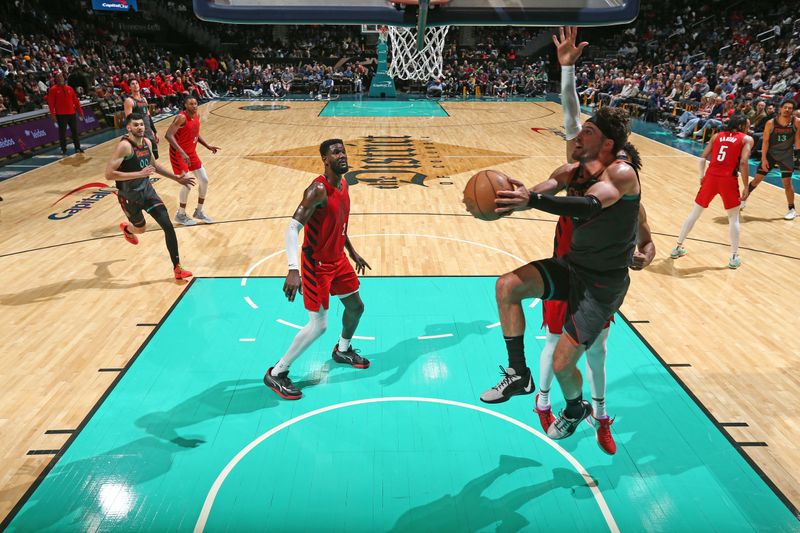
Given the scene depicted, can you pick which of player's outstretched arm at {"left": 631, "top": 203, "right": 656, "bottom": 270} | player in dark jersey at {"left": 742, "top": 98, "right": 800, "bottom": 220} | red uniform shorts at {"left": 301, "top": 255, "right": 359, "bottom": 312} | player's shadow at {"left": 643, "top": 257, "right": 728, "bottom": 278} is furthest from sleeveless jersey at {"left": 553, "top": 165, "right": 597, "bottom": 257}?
player in dark jersey at {"left": 742, "top": 98, "right": 800, "bottom": 220}

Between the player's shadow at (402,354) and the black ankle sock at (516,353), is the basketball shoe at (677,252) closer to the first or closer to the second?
the player's shadow at (402,354)

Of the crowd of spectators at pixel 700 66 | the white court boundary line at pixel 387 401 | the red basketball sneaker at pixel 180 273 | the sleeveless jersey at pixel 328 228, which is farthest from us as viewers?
the crowd of spectators at pixel 700 66

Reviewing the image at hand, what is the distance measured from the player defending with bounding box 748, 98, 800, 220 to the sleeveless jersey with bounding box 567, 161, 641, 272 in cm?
659

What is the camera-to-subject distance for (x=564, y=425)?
12.2 ft

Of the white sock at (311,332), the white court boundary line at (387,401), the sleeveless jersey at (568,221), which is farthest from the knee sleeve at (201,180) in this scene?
the sleeveless jersey at (568,221)

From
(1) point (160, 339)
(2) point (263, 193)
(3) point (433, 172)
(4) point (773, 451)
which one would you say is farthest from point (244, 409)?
(3) point (433, 172)

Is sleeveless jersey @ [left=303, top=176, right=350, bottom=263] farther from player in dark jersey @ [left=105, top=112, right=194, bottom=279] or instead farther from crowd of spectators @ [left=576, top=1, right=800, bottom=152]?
crowd of spectators @ [left=576, top=1, right=800, bottom=152]

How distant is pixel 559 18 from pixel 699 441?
2.92 metres

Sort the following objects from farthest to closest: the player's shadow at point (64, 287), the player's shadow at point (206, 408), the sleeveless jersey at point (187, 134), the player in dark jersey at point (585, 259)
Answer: the sleeveless jersey at point (187, 134) < the player's shadow at point (64, 287) < the player's shadow at point (206, 408) < the player in dark jersey at point (585, 259)

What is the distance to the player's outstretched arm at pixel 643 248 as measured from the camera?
3625 mm

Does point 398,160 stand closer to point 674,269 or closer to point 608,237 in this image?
point 674,269

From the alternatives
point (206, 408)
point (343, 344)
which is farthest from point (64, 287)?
point (343, 344)

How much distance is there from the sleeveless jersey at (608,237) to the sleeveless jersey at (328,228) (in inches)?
68.5

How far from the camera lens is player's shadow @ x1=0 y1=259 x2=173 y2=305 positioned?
6.24 m
